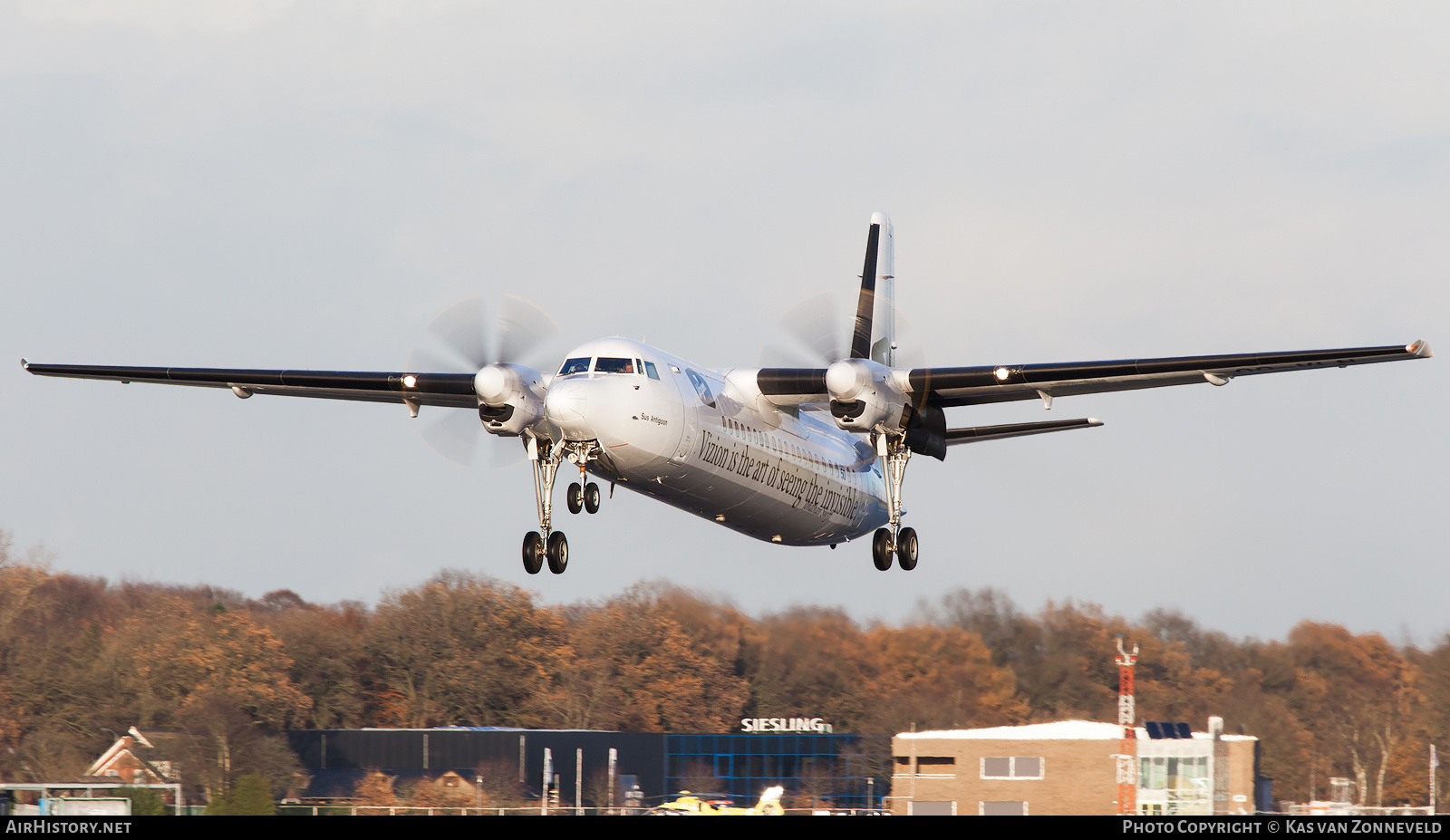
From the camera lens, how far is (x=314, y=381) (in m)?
26.1

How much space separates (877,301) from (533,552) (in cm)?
1035

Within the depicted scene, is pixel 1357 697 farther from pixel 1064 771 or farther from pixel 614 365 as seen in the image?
pixel 614 365

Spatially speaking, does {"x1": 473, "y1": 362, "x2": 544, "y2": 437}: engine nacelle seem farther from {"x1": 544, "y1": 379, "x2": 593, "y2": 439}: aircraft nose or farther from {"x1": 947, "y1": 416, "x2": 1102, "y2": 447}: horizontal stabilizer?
{"x1": 947, "y1": 416, "x2": 1102, "y2": 447}: horizontal stabilizer

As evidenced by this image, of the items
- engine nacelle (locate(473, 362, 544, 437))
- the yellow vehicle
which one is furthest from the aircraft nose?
the yellow vehicle

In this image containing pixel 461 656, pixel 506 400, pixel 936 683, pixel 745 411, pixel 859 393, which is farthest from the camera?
pixel 461 656

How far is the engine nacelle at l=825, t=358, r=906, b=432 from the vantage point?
2341cm

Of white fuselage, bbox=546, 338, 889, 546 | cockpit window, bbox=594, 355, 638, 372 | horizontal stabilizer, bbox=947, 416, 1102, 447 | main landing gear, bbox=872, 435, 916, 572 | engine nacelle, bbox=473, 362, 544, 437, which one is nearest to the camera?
white fuselage, bbox=546, 338, 889, 546

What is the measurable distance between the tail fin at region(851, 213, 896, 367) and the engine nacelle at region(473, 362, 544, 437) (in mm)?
6433

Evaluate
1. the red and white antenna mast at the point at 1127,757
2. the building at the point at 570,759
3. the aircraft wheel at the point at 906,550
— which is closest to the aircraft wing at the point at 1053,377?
the aircraft wheel at the point at 906,550

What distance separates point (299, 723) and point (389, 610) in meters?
5.01

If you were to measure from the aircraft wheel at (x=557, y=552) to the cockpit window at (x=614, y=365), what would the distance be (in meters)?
2.93

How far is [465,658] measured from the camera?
2047 inches

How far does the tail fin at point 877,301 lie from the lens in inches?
1052

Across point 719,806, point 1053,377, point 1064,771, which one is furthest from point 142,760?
point 1053,377
